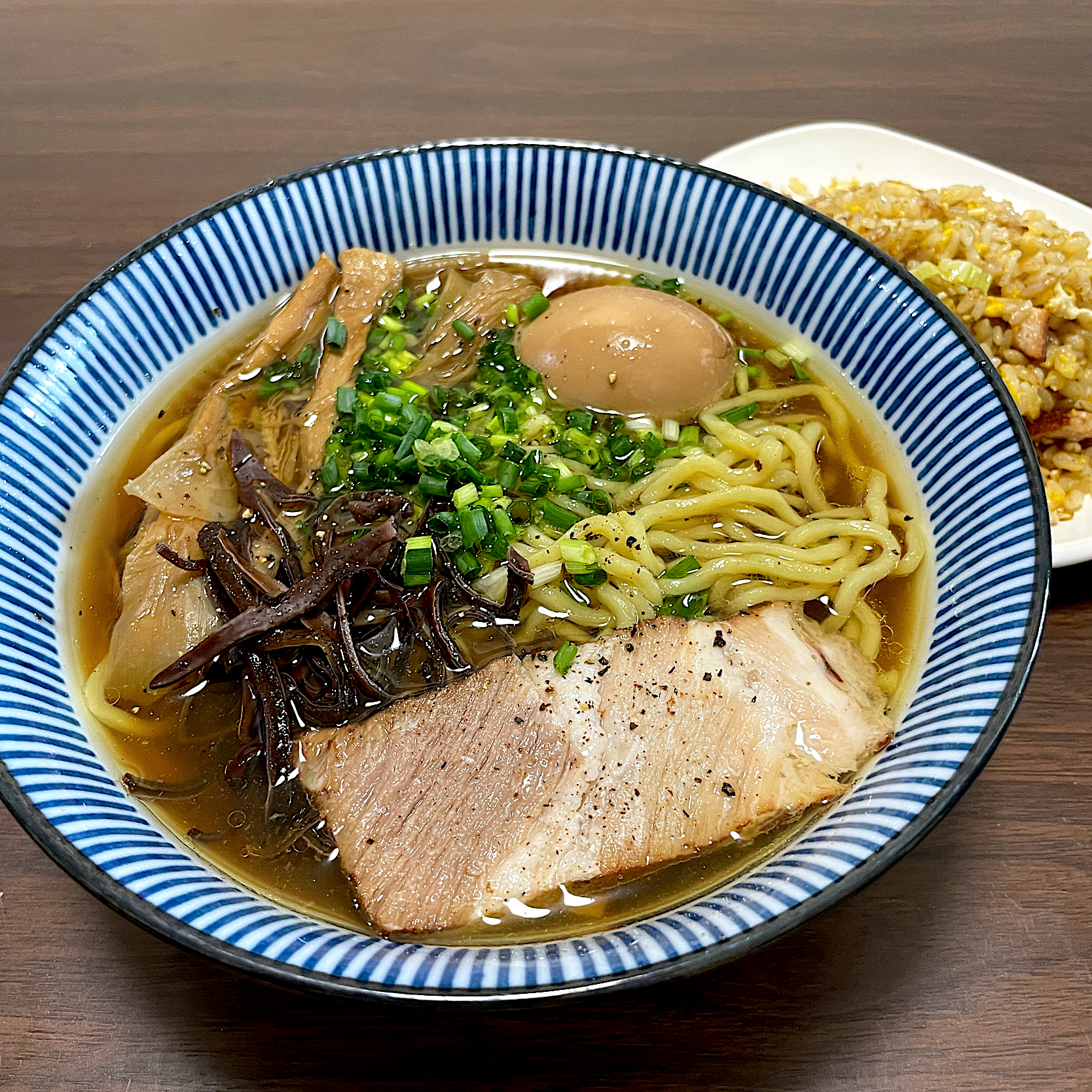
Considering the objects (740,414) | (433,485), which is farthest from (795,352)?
(433,485)

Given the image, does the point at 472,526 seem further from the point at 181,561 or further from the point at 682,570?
the point at 181,561

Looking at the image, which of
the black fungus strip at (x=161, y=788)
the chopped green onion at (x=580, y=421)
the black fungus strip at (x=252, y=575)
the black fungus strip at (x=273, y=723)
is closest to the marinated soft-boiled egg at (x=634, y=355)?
the chopped green onion at (x=580, y=421)

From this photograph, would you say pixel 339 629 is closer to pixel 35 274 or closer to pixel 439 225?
pixel 439 225

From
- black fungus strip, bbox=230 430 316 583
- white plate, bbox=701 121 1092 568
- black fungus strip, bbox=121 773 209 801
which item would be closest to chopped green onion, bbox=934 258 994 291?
white plate, bbox=701 121 1092 568

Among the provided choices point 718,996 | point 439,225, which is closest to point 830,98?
point 439,225

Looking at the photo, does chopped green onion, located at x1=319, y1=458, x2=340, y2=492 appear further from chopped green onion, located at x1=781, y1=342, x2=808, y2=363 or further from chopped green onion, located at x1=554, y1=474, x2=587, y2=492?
chopped green onion, located at x1=781, y1=342, x2=808, y2=363
